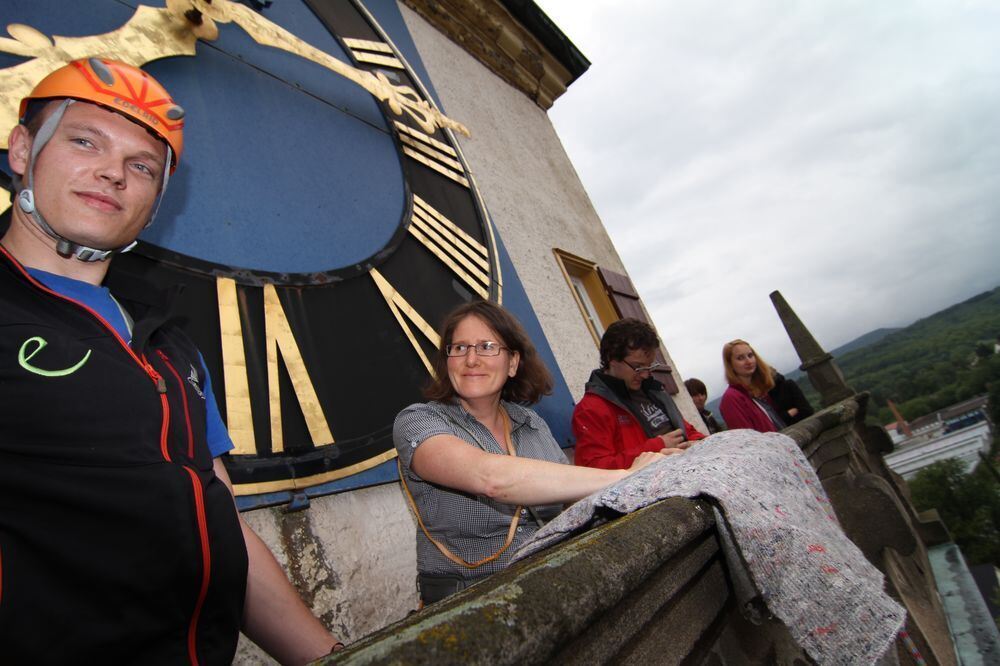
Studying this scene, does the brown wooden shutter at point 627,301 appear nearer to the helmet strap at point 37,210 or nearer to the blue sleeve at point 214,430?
the blue sleeve at point 214,430

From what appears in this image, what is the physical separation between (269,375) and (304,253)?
0.55 meters

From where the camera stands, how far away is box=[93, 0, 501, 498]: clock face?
4.70ft

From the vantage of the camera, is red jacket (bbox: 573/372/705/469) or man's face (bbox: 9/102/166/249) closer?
man's face (bbox: 9/102/166/249)

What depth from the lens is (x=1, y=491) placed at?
0.61 meters

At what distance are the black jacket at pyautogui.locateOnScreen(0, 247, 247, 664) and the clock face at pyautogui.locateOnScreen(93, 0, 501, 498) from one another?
0.30 meters

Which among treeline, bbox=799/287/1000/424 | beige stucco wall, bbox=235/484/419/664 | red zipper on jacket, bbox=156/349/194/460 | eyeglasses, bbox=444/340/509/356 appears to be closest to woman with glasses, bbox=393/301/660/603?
eyeglasses, bbox=444/340/509/356

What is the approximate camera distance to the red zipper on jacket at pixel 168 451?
69 cm

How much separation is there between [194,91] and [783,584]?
2.22 meters

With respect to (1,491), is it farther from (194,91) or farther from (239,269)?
(194,91)

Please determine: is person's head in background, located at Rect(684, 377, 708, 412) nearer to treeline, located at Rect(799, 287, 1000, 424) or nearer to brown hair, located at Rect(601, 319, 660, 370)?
brown hair, located at Rect(601, 319, 660, 370)

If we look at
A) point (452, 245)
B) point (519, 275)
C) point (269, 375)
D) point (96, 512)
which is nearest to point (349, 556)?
point (269, 375)

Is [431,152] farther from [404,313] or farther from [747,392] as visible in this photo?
[747,392]

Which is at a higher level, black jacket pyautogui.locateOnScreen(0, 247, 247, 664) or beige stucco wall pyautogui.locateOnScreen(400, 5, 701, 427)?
beige stucco wall pyautogui.locateOnScreen(400, 5, 701, 427)

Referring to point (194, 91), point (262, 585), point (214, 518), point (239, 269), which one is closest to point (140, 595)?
point (214, 518)
